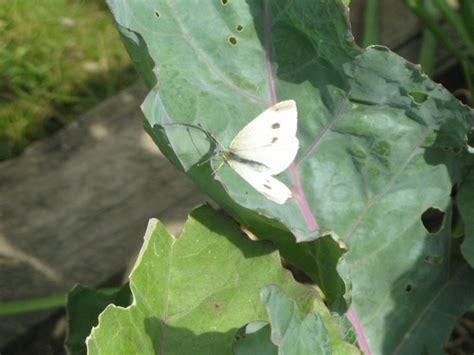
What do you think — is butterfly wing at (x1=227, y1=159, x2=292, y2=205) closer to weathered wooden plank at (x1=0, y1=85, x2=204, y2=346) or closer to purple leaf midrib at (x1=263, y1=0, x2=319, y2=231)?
purple leaf midrib at (x1=263, y1=0, x2=319, y2=231)

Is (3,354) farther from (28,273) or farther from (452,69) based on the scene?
(452,69)

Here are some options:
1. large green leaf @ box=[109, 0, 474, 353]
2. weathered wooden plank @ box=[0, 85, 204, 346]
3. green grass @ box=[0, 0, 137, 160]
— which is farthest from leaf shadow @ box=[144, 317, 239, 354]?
green grass @ box=[0, 0, 137, 160]

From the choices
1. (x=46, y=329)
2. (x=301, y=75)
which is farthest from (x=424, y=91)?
(x=46, y=329)

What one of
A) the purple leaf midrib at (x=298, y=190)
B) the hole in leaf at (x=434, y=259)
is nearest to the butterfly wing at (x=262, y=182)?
the purple leaf midrib at (x=298, y=190)

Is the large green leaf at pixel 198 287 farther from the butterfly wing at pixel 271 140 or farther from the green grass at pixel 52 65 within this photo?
the green grass at pixel 52 65

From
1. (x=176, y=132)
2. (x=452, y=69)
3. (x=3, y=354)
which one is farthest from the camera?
(x=452, y=69)
